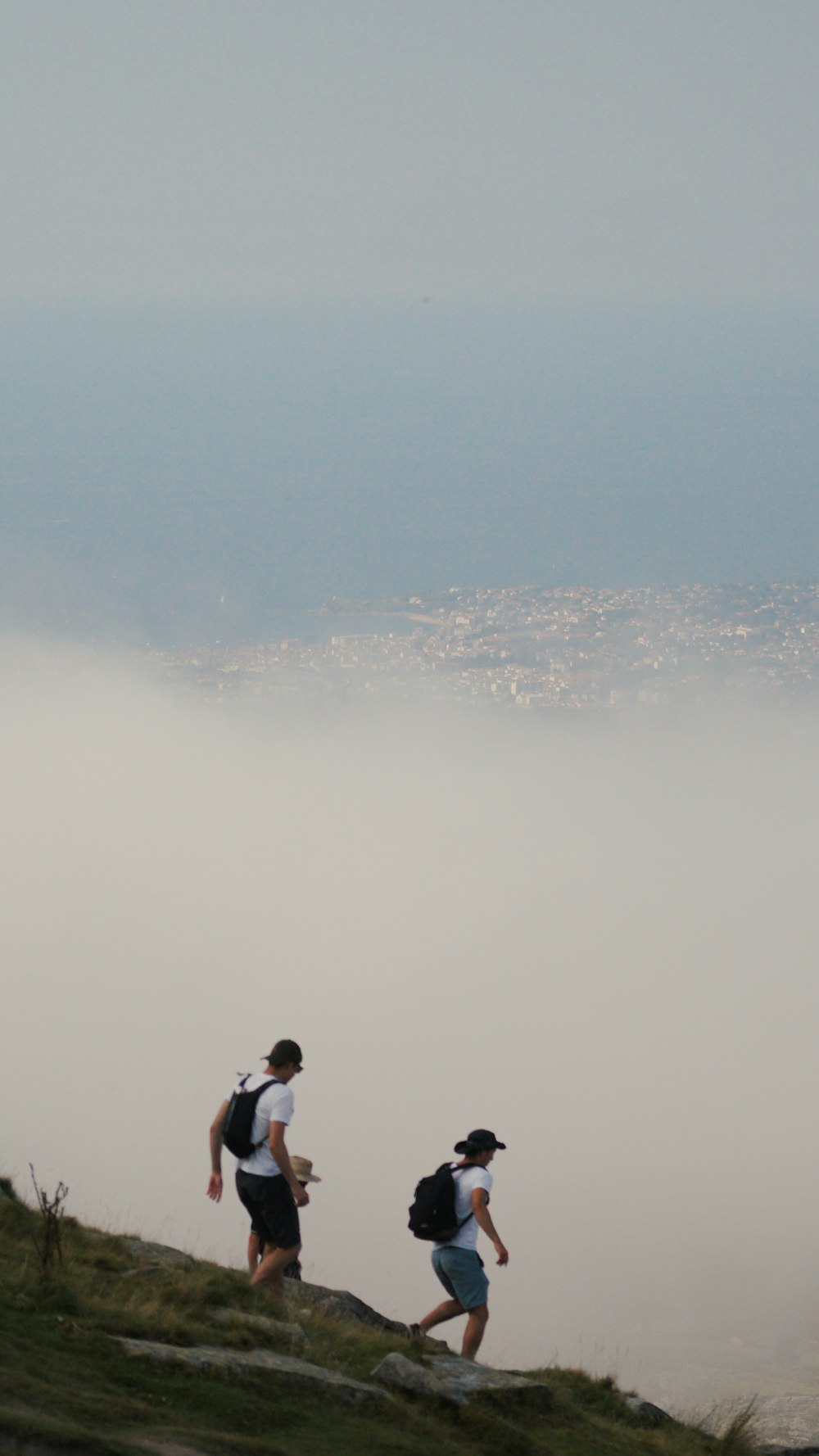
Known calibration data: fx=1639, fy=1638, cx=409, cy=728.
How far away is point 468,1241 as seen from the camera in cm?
1050

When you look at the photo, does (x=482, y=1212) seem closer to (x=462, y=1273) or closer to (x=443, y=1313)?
(x=462, y=1273)

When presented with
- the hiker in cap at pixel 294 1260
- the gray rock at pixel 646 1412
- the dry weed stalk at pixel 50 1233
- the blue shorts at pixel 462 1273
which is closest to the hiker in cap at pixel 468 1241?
the blue shorts at pixel 462 1273

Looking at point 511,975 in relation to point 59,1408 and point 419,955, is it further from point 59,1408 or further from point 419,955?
point 59,1408

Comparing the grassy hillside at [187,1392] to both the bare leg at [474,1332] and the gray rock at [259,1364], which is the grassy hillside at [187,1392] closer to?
the gray rock at [259,1364]

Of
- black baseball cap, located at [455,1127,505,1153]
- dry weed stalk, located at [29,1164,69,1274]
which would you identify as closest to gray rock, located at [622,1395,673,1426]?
black baseball cap, located at [455,1127,505,1153]

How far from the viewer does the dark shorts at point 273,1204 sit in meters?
9.83

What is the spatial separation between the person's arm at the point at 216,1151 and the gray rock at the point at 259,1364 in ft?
4.34

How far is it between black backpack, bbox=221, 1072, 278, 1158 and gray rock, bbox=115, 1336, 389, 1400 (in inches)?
57.3

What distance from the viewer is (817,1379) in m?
51.7

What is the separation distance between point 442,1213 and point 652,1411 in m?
2.06

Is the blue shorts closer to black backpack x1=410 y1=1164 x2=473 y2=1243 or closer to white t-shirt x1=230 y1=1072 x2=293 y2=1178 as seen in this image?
black backpack x1=410 y1=1164 x2=473 y2=1243

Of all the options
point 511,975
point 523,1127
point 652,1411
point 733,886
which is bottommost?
point 652,1411

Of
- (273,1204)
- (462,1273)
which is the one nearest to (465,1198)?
(462,1273)

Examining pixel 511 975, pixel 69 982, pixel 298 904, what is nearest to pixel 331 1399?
pixel 69 982
